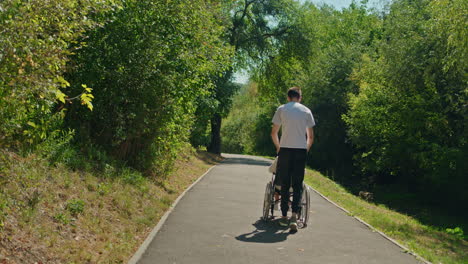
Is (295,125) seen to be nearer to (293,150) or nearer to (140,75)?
(293,150)

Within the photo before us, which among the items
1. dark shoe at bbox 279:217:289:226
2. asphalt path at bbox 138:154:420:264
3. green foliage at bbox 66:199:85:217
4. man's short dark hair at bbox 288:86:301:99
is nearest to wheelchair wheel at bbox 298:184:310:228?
asphalt path at bbox 138:154:420:264

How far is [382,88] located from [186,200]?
1887 cm

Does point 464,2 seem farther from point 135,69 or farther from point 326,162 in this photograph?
point 326,162

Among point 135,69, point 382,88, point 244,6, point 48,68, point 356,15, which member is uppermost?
point 356,15

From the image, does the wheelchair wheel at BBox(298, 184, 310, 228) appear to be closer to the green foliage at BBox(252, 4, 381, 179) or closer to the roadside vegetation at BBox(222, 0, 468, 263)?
the roadside vegetation at BBox(222, 0, 468, 263)

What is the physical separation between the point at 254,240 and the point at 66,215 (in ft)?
9.00

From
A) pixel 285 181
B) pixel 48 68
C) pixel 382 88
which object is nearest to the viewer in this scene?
pixel 48 68

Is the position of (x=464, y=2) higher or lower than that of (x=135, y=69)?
higher

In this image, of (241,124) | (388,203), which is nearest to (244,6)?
(388,203)

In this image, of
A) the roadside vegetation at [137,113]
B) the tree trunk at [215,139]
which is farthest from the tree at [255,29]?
the roadside vegetation at [137,113]

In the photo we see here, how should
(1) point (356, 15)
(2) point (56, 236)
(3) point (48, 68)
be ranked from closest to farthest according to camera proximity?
(3) point (48, 68), (2) point (56, 236), (1) point (356, 15)

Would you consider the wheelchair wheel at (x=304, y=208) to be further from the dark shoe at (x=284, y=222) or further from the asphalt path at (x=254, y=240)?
the dark shoe at (x=284, y=222)

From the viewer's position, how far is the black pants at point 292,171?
8.33 m

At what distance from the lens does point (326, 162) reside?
39.9m
